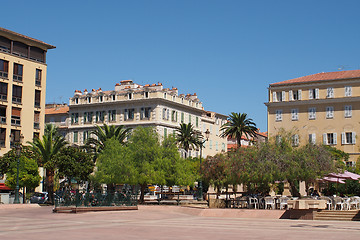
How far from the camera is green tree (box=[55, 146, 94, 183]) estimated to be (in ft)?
152

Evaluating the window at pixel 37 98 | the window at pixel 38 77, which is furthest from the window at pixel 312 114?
the window at pixel 38 77

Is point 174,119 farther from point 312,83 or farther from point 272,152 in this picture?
point 272,152

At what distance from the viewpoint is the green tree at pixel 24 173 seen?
43.6m

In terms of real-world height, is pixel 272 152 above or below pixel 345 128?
below

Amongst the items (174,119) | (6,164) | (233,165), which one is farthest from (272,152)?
(174,119)

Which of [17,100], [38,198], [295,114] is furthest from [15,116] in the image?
[295,114]

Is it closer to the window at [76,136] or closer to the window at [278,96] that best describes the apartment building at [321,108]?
the window at [278,96]

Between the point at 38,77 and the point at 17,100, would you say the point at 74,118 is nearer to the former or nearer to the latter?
Answer: the point at 38,77

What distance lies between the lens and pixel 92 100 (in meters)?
86.9

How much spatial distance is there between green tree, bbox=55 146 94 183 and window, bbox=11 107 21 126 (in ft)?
45.9

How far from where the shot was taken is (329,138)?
62.9m

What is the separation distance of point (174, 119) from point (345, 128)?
98.6 feet

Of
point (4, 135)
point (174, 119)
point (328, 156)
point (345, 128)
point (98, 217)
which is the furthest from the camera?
point (174, 119)

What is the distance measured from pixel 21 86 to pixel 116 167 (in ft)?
84.6
